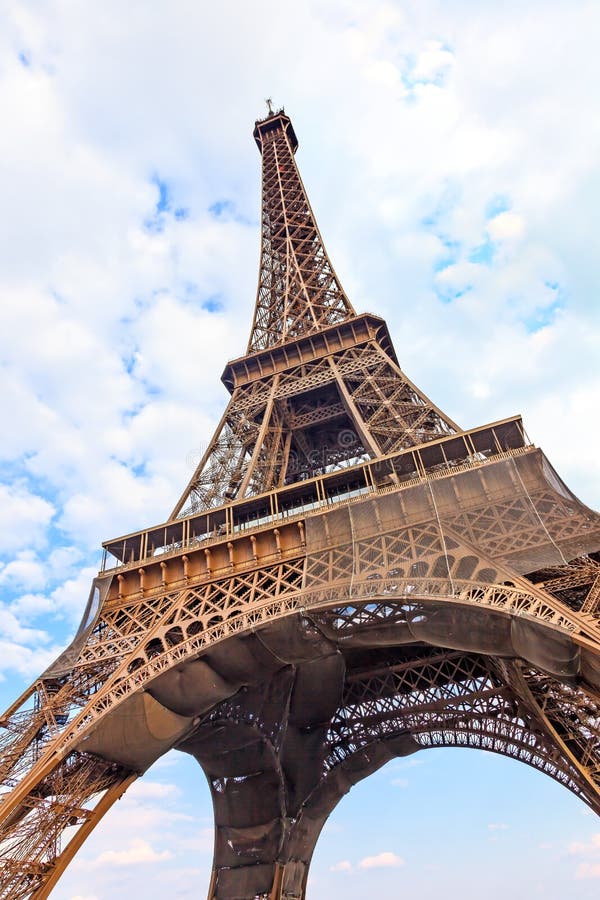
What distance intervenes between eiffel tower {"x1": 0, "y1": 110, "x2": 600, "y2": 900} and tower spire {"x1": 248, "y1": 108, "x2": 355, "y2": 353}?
2959 mm

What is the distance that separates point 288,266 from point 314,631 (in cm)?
2140

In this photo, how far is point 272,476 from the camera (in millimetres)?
21375

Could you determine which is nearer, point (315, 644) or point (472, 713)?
Answer: point (315, 644)

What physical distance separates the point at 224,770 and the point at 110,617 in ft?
23.5

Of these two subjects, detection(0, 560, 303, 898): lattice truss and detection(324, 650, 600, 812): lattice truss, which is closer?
detection(0, 560, 303, 898): lattice truss

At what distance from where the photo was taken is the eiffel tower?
11859 millimetres

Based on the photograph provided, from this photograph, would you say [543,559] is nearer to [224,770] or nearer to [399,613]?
[399,613]

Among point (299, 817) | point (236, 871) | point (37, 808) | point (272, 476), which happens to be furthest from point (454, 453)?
point (236, 871)

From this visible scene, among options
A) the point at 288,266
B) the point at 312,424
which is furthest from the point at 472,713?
the point at 288,266

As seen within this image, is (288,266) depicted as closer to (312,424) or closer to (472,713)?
(312,424)

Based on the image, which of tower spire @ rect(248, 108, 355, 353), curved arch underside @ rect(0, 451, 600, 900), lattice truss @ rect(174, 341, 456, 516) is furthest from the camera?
tower spire @ rect(248, 108, 355, 353)

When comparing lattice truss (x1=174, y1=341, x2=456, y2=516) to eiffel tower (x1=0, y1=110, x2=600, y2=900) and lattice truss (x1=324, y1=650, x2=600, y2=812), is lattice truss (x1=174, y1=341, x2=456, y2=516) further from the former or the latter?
lattice truss (x1=324, y1=650, x2=600, y2=812)

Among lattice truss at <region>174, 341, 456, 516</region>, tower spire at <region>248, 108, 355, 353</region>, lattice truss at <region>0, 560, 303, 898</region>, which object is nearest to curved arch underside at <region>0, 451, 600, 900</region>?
lattice truss at <region>0, 560, 303, 898</region>

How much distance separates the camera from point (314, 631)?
45.5ft
